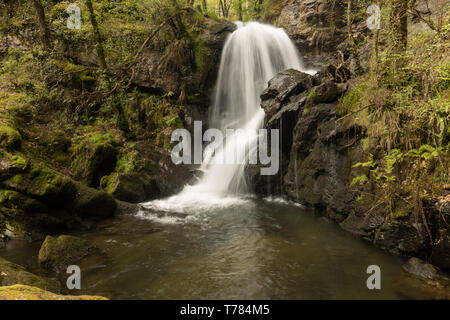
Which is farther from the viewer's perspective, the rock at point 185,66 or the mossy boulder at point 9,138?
the rock at point 185,66

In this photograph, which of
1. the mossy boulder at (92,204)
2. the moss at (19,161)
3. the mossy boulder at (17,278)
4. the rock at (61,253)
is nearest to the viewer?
the mossy boulder at (17,278)

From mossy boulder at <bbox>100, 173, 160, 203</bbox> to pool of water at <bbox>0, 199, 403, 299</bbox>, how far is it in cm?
135

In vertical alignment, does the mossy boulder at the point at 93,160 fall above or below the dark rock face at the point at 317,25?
below

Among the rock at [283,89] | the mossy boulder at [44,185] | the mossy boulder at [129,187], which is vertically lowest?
the mossy boulder at [129,187]

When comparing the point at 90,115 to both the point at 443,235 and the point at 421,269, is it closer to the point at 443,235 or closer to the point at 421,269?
the point at 421,269

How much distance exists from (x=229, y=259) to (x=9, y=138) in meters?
6.88

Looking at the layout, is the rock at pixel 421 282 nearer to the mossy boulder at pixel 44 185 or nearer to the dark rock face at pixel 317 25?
the mossy boulder at pixel 44 185

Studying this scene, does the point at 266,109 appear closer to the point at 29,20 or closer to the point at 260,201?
the point at 260,201

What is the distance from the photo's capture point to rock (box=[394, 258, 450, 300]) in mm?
3721

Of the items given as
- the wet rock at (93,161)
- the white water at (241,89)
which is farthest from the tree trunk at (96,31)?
the white water at (241,89)

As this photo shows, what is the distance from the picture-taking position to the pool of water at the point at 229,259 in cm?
411

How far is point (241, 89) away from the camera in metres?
13.5

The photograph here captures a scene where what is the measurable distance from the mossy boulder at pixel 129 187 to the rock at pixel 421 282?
23.6 feet

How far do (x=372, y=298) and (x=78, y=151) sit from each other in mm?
9291
